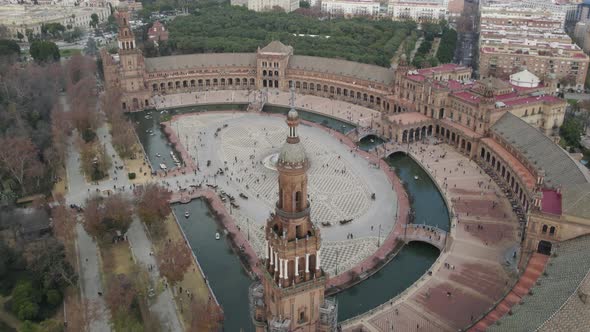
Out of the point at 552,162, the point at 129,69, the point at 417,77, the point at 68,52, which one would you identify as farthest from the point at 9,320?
the point at 68,52

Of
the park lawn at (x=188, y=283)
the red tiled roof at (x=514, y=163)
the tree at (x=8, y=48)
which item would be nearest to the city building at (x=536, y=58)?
the red tiled roof at (x=514, y=163)

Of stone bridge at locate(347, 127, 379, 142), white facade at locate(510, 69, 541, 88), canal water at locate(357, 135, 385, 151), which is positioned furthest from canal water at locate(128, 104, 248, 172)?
white facade at locate(510, 69, 541, 88)

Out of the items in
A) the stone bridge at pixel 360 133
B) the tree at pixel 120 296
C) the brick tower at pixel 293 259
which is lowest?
the tree at pixel 120 296

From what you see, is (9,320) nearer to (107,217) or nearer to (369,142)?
(107,217)

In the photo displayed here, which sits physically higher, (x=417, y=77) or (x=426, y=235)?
(x=417, y=77)

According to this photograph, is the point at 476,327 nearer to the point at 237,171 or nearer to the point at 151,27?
the point at 237,171

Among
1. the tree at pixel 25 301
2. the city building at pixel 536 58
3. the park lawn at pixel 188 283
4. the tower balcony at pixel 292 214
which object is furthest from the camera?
the city building at pixel 536 58

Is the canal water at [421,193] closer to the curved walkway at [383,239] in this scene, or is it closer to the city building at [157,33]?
the curved walkway at [383,239]
